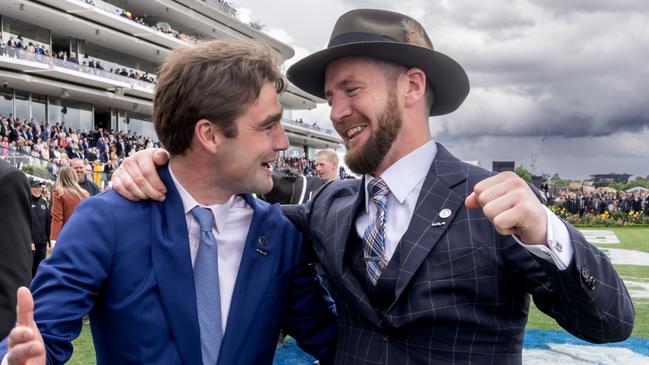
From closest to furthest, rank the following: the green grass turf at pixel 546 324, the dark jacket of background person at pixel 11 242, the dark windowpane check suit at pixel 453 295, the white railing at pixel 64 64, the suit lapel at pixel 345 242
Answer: the dark windowpane check suit at pixel 453 295, the suit lapel at pixel 345 242, the dark jacket of background person at pixel 11 242, the green grass turf at pixel 546 324, the white railing at pixel 64 64

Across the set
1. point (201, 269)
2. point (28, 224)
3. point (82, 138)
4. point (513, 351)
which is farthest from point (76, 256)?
point (82, 138)

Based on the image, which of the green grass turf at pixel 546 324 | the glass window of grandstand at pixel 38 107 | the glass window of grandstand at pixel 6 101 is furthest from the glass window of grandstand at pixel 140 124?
the green grass turf at pixel 546 324

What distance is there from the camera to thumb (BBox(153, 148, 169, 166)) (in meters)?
2.34

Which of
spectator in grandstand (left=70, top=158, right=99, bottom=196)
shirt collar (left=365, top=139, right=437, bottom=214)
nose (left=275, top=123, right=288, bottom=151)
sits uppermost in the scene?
nose (left=275, top=123, right=288, bottom=151)

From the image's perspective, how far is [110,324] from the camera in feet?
6.72

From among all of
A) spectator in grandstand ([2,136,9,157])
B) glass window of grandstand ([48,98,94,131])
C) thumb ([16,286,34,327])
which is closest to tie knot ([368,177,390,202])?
thumb ([16,286,34,327])

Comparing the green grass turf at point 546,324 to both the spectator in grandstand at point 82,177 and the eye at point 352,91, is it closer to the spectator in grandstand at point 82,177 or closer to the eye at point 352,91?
the spectator in grandstand at point 82,177

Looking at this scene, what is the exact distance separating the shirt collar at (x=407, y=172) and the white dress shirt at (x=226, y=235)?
48 cm

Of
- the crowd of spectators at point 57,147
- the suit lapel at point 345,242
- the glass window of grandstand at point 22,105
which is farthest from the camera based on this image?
the glass window of grandstand at point 22,105

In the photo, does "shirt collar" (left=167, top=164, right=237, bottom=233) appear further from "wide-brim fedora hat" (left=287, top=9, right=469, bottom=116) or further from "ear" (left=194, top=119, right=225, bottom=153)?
"wide-brim fedora hat" (left=287, top=9, right=469, bottom=116)

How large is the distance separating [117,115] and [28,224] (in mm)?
39043

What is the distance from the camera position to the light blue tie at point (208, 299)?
83.9 inches

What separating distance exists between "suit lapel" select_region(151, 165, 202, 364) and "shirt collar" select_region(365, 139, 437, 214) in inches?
26.6

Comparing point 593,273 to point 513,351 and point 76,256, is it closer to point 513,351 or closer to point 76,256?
point 513,351
